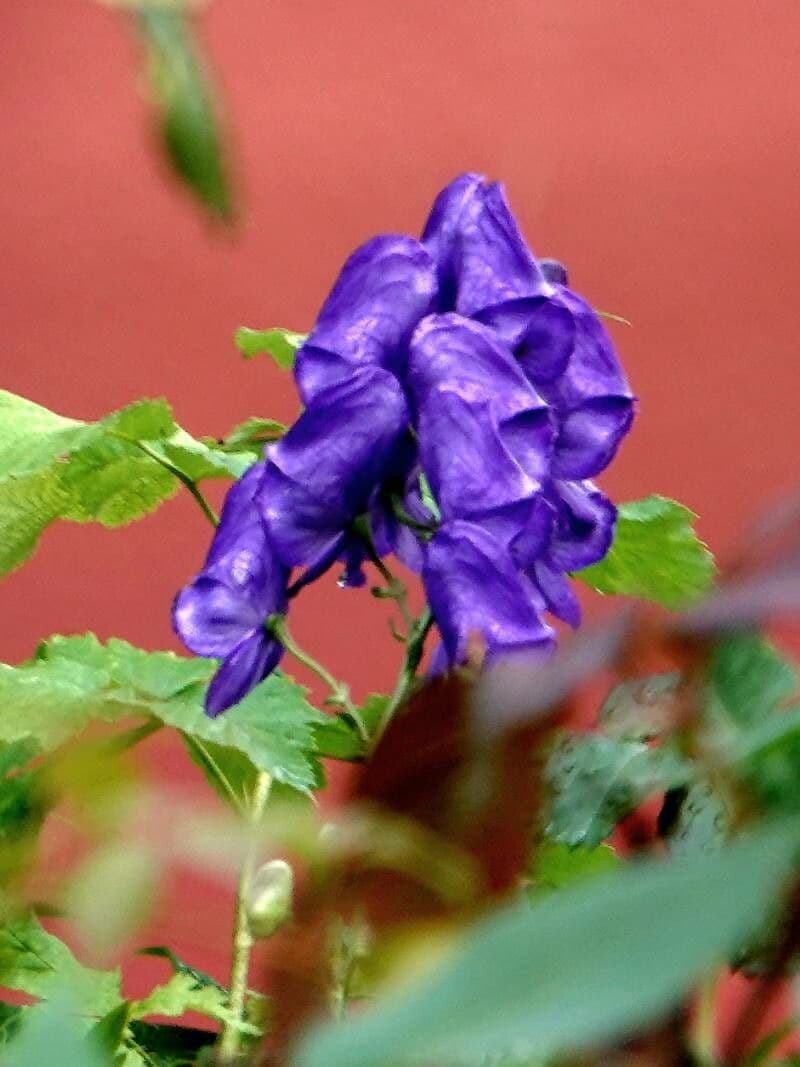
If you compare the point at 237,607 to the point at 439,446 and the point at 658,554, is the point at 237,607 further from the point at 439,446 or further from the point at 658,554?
the point at 658,554

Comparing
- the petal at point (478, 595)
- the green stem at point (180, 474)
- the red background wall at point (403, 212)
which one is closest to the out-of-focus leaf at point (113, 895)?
the petal at point (478, 595)

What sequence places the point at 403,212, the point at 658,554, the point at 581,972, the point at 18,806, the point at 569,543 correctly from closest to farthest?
the point at 581,972
the point at 18,806
the point at 569,543
the point at 658,554
the point at 403,212

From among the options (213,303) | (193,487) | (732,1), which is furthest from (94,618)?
(193,487)

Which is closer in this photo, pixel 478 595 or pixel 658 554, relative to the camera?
pixel 478 595

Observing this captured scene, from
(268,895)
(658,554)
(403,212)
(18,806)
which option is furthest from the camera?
(403,212)

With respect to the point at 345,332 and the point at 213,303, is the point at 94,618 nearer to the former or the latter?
the point at 213,303

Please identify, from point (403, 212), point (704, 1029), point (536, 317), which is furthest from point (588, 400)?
point (403, 212)

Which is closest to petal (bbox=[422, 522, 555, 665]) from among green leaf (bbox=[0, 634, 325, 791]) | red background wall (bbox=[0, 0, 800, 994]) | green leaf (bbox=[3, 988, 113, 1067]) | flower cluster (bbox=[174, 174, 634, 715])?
flower cluster (bbox=[174, 174, 634, 715])
